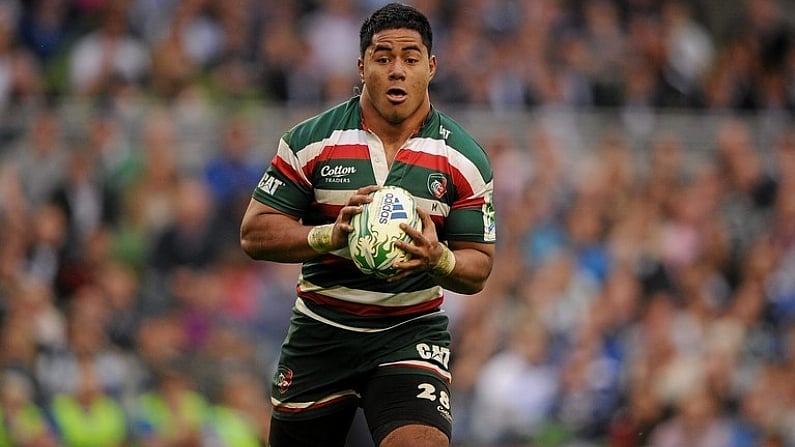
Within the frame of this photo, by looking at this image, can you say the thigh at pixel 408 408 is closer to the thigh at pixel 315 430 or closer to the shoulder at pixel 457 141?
the thigh at pixel 315 430

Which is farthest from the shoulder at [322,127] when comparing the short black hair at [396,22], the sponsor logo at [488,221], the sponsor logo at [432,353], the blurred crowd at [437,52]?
the blurred crowd at [437,52]

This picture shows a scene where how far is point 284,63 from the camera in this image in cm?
1547

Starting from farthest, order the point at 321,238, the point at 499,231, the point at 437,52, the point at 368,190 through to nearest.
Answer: the point at 437,52 → the point at 499,231 → the point at 321,238 → the point at 368,190

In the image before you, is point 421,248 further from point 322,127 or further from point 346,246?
point 322,127

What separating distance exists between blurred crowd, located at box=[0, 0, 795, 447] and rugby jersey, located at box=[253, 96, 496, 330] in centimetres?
473

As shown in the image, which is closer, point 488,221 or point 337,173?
point 337,173

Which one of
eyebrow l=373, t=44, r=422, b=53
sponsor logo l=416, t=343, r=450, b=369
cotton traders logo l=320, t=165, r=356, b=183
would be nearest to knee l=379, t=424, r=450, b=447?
sponsor logo l=416, t=343, r=450, b=369

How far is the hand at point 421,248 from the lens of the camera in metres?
6.34

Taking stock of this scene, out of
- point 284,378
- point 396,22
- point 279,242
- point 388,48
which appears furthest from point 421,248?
point 284,378

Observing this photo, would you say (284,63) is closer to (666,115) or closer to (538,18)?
(538,18)

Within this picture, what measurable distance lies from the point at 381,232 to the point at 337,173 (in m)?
0.61

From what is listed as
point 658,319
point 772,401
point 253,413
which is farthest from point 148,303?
point 772,401

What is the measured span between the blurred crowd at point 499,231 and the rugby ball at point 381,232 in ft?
17.5

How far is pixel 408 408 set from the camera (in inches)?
264
